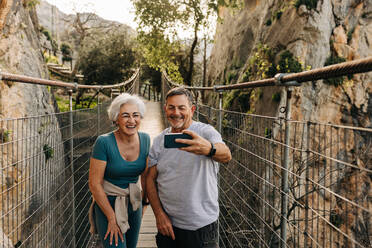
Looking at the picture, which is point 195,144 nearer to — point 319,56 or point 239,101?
point 319,56

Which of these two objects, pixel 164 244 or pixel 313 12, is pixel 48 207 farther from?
pixel 313 12

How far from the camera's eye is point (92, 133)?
3281 mm

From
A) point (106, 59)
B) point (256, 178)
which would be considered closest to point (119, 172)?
point (256, 178)

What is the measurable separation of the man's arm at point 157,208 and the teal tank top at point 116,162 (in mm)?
232

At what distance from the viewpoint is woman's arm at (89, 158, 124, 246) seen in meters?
1.87

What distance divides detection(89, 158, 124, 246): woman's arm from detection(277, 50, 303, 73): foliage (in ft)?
16.1

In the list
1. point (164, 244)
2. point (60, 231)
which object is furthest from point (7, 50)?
point (164, 244)

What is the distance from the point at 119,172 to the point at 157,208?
0.41 m

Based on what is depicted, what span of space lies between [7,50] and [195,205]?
4301 millimetres

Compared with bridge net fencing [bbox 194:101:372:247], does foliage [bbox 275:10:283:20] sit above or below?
above

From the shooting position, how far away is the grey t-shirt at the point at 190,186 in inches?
62.7

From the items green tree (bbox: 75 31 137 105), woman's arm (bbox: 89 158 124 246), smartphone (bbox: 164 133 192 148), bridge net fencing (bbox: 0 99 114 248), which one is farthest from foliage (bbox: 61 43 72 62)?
smartphone (bbox: 164 133 192 148)

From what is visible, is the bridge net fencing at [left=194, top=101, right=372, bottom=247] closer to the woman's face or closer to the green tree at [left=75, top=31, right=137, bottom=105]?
the woman's face

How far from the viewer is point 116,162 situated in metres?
1.91
